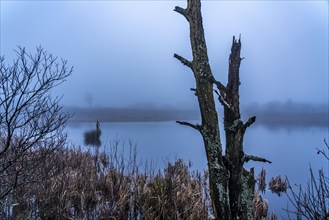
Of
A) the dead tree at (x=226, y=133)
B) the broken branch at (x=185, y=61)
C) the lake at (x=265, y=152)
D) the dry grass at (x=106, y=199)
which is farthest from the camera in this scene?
the lake at (x=265, y=152)

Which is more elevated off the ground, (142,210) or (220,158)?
(220,158)

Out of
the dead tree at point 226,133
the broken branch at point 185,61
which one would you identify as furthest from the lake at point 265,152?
the broken branch at point 185,61

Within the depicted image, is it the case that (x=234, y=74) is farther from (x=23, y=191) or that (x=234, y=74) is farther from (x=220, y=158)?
(x=23, y=191)

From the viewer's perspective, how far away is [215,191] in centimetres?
428

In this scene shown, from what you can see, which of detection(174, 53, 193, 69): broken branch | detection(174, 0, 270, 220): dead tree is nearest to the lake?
detection(174, 0, 270, 220): dead tree

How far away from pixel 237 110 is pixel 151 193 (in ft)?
13.6

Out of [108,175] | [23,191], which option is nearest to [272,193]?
[108,175]

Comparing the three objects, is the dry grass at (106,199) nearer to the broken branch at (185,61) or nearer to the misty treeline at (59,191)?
the misty treeline at (59,191)

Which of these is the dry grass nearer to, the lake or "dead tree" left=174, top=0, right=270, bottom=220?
the lake

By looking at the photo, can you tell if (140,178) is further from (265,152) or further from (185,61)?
(265,152)

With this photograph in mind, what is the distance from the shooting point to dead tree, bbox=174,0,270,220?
14.0 feet

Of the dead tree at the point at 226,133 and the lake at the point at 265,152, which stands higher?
the dead tree at the point at 226,133

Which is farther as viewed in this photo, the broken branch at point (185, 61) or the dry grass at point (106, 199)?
the dry grass at point (106, 199)

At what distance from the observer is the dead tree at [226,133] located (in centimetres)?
426
